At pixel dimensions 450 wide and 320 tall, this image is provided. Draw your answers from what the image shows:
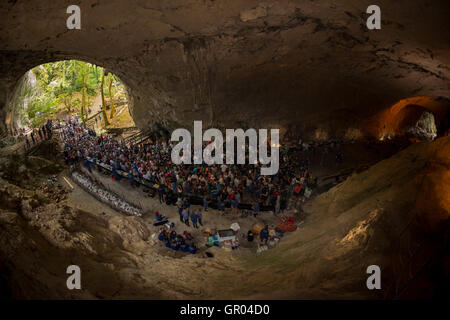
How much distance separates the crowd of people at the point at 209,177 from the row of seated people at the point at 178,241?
276cm

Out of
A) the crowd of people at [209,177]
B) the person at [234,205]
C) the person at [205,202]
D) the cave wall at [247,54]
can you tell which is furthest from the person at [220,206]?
the cave wall at [247,54]

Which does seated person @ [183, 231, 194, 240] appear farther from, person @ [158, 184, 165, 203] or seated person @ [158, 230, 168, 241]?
person @ [158, 184, 165, 203]

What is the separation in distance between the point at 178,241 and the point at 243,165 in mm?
8133

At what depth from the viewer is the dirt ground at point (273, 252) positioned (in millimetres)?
6285

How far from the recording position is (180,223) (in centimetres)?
1312

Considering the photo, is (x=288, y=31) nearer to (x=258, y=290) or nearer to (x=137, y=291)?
(x=258, y=290)

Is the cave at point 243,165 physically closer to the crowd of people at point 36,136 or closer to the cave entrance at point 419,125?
the crowd of people at point 36,136

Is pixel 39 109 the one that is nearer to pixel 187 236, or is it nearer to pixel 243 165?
pixel 243 165

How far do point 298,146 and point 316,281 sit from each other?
57.1 ft

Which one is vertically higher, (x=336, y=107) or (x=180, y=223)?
(x=336, y=107)

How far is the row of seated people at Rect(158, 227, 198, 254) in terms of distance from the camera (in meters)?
11.0

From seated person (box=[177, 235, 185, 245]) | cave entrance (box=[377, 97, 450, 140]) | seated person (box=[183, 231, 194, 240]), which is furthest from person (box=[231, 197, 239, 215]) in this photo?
cave entrance (box=[377, 97, 450, 140])

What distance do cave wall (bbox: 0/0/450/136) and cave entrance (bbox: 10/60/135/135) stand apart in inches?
131

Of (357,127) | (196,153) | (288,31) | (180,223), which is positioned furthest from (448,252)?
(357,127)
